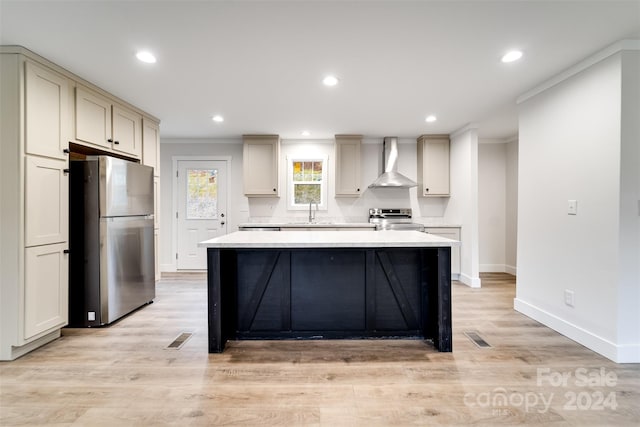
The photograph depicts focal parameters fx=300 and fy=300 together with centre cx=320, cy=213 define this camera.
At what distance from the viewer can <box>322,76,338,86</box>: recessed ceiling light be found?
9.02 ft

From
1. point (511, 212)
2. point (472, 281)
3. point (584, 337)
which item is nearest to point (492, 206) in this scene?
point (511, 212)

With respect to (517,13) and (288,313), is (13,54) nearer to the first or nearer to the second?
(288,313)

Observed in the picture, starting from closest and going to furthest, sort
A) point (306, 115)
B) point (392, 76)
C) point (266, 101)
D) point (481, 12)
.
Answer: point (481, 12) → point (392, 76) → point (266, 101) → point (306, 115)

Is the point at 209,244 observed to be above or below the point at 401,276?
above

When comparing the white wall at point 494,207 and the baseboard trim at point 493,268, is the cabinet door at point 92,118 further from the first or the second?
the baseboard trim at point 493,268

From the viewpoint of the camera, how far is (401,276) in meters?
2.55

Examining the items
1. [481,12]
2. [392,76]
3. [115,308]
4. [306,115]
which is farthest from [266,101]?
[115,308]

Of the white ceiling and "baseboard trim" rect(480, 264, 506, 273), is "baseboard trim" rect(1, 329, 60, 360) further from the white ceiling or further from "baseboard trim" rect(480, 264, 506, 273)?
"baseboard trim" rect(480, 264, 506, 273)

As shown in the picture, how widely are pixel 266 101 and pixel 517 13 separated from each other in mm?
2380

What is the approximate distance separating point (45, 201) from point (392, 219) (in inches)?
171

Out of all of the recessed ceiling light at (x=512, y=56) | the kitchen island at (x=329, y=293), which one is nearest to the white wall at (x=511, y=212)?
the recessed ceiling light at (x=512, y=56)

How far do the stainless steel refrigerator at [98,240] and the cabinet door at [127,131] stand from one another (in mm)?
452

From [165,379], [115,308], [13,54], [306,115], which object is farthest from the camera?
[306,115]

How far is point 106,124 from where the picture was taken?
3.13 meters
